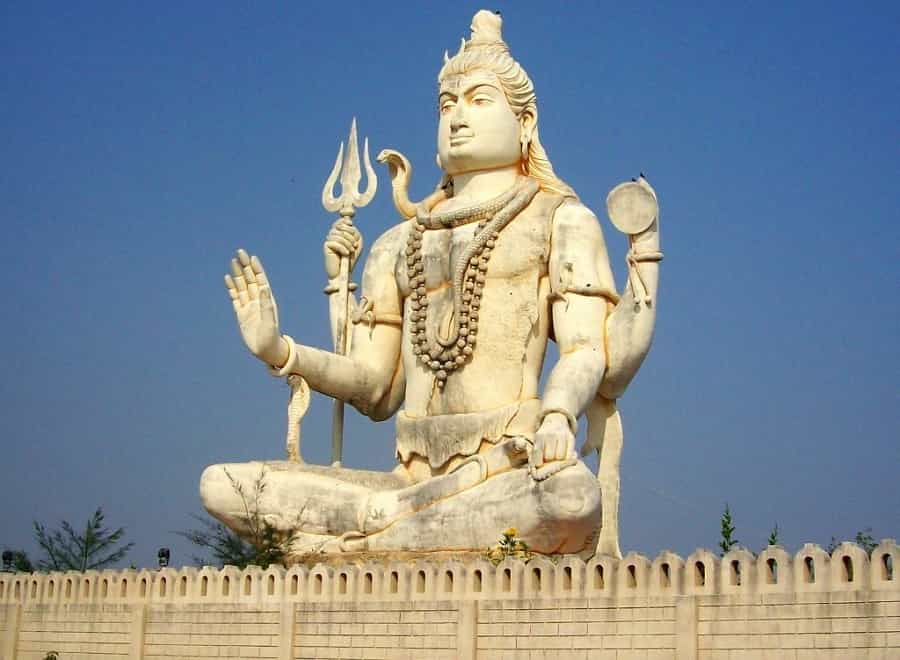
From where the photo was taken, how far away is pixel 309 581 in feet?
51.0

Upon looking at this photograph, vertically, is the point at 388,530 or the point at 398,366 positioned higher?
the point at 398,366

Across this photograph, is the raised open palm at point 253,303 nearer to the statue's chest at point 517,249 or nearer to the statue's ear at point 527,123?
the statue's chest at point 517,249

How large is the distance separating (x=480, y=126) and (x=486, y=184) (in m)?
0.57

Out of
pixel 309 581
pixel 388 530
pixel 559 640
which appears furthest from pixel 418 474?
pixel 559 640

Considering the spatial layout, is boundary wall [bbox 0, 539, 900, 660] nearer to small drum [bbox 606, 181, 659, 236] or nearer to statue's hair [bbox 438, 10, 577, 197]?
small drum [bbox 606, 181, 659, 236]

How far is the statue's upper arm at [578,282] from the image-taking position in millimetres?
16672

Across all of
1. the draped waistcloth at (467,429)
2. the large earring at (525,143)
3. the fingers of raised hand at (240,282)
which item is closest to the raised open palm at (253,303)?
the fingers of raised hand at (240,282)

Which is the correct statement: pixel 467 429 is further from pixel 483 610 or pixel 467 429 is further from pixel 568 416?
pixel 483 610

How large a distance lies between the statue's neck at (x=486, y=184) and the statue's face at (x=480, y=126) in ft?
0.25

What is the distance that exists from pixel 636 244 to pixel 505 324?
156 centimetres

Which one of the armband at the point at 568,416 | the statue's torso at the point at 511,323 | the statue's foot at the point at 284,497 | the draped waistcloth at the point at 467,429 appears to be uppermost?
the statue's torso at the point at 511,323

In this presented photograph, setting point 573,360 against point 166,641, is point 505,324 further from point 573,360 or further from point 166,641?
point 166,641

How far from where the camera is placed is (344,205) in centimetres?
1856

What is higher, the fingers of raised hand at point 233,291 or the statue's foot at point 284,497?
the fingers of raised hand at point 233,291
